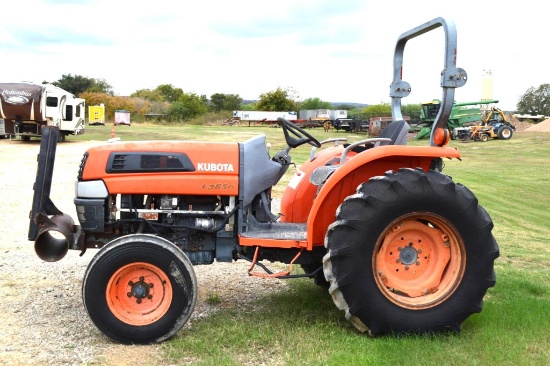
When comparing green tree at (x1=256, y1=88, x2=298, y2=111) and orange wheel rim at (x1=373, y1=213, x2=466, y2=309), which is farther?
green tree at (x1=256, y1=88, x2=298, y2=111)

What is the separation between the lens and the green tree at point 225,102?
73250 millimetres

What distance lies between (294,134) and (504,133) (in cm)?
3005

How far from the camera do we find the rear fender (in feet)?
14.1

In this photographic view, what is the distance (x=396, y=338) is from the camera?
4145 mm

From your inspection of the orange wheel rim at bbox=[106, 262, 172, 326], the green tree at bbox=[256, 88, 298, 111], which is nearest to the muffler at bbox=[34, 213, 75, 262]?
the orange wheel rim at bbox=[106, 262, 172, 326]

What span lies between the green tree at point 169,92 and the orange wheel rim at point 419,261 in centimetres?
6898

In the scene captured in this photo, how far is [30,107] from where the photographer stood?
23844mm

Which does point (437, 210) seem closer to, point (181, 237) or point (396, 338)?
point (396, 338)

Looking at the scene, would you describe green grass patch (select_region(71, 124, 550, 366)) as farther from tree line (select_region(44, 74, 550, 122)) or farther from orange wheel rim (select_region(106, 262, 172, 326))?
tree line (select_region(44, 74, 550, 122))

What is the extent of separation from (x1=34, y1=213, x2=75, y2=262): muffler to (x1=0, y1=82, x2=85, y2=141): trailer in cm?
2082

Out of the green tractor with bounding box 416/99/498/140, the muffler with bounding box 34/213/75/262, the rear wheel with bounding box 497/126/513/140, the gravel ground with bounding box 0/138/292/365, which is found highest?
the green tractor with bounding box 416/99/498/140

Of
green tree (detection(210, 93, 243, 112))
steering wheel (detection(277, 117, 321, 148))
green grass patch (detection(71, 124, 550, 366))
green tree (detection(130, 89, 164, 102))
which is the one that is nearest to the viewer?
green grass patch (detection(71, 124, 550, 366))

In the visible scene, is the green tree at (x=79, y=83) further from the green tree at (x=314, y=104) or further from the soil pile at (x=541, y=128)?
the soil pile at (x=541, y=128)

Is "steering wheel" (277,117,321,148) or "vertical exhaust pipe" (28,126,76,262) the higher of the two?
"steering wheel" (277,117,321,148)
